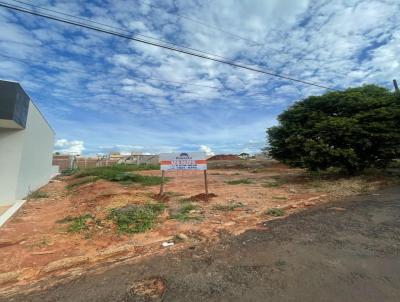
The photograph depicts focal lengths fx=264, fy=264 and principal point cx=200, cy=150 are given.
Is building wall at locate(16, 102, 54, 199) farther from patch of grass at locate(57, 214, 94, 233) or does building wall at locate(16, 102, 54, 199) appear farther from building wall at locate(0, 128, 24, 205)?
patch of grass at locate(57, 214, 94, 233)

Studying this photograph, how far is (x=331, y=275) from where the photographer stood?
10.9 ft

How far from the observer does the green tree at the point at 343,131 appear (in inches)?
428

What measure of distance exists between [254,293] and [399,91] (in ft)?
43.6

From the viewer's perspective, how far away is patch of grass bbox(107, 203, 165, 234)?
554 centimetres

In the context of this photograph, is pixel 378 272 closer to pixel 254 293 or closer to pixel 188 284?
pixel 254 293

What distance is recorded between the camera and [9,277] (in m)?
3.61

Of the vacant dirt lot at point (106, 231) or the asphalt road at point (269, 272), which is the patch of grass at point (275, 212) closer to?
the vacant dirt lot at point (106, 231)

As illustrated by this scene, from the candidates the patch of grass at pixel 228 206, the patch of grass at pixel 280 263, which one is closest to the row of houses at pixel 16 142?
the patch of grass at pixel 228 206

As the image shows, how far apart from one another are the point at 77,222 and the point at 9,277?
8.32 ft

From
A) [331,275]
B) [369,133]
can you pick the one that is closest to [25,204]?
[331,275]

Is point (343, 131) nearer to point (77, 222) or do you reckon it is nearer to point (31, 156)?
point (77, 222)

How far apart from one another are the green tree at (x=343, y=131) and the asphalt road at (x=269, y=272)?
622cm

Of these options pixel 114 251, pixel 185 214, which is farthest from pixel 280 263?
pixel 185 214

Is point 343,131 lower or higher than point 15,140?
higher
